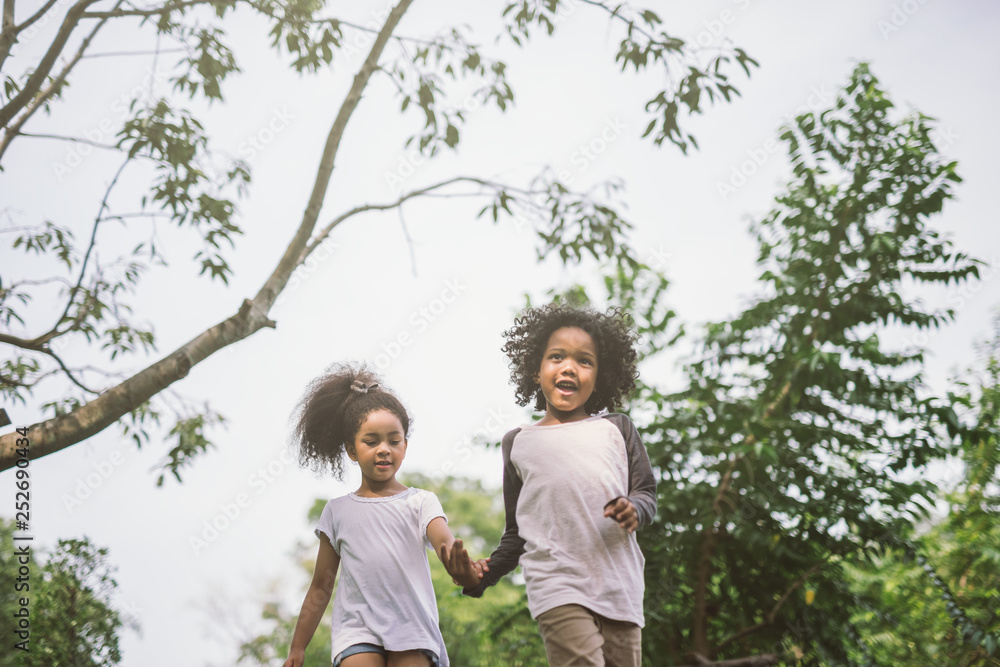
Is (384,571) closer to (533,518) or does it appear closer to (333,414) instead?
(533,518)

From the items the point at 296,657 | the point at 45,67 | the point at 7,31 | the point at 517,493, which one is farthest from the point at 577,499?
the point at 7,31

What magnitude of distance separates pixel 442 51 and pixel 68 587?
428 cm

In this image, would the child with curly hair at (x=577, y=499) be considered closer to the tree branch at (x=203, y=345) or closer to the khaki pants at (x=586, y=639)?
the khaki pants at (x=586, y=639)

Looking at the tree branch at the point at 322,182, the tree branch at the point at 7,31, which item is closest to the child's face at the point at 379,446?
the tree branch at the point at 322,182

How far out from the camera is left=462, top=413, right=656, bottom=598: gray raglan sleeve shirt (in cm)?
226

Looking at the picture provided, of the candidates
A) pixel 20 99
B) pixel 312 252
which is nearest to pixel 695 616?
pixel 312 252

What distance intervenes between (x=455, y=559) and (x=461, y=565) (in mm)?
27

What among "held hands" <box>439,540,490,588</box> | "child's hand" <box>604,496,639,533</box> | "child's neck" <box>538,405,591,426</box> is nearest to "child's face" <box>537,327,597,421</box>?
"child's neck" <box>538,405,591,426</box>

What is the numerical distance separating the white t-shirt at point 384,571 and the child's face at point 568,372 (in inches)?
22.4

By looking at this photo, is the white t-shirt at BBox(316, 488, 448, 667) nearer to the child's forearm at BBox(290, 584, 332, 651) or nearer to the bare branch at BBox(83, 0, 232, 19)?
the child's forearm at BBox(290, 584, 332, 651)

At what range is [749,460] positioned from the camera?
195 inches

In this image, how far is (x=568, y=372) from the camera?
2.48 meters

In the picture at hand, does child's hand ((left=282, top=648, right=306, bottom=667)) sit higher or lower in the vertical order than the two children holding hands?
lower

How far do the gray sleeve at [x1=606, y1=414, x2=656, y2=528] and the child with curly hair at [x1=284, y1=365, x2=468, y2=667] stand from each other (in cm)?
63
